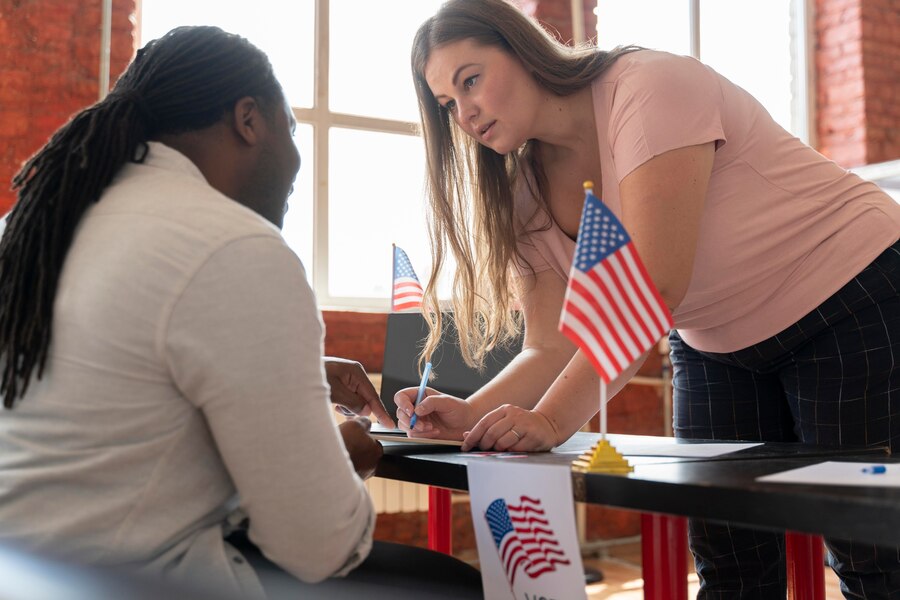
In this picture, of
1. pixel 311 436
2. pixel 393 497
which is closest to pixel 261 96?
pixel 311 436

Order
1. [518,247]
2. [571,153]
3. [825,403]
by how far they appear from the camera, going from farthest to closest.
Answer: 1. [518,247]
2. [571,153]
3. [825,403]

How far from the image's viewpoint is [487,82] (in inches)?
61.5

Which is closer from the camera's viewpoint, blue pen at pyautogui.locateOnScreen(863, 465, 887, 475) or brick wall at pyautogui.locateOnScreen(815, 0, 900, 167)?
blue pen at pyautogui.locateOnScreen(863, 465, 887, 475)

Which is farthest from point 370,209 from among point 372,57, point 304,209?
point 372,57

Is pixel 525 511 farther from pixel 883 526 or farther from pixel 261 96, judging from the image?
pixel 261 96

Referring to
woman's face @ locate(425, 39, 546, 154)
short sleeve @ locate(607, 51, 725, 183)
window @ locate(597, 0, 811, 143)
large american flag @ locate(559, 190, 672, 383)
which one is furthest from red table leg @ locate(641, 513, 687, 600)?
window @ locate(597, 0, 811, 143)

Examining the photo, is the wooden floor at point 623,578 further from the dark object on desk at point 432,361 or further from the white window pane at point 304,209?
the white window pane at point 304,209

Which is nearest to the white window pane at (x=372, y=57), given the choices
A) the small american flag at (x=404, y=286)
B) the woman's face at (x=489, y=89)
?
the small american flag at (x=404, y=286)

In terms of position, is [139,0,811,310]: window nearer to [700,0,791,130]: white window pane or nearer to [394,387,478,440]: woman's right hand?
[700,0,791,130]: white window pane

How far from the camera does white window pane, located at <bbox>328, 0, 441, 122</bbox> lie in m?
3.90

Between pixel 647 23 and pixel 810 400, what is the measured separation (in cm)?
367

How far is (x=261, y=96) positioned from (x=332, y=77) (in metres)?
2.89

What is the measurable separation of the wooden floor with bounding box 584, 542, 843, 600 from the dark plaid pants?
61.3 inches

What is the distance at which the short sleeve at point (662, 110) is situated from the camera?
1348 millimetres
